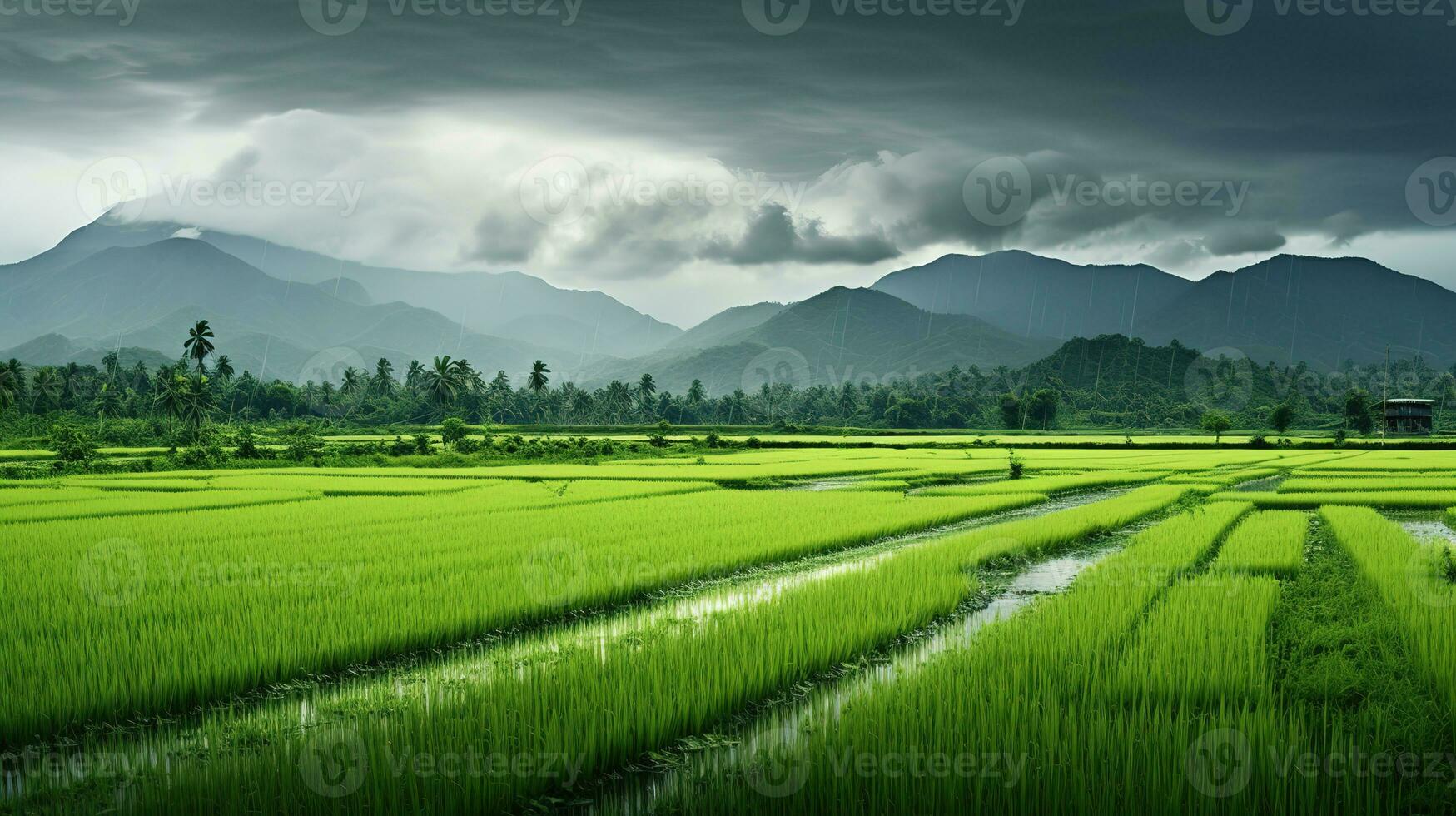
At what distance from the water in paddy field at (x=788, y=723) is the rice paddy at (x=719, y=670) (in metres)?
0.03

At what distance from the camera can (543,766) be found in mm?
4305

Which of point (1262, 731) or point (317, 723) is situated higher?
point (1262, 731)

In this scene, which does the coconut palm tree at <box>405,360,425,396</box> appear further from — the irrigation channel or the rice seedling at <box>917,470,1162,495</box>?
the irrigation channel

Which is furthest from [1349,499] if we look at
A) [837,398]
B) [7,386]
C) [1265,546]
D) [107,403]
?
[837,398]

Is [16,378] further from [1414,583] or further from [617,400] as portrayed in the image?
[1414,583]

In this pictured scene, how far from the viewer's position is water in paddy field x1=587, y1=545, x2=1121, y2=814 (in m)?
4.28

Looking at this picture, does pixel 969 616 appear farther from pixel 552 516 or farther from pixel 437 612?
pixel 552 516

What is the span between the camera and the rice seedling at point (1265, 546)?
9.95 meters

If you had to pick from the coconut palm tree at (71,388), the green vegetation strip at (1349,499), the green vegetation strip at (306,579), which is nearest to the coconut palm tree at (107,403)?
the coconut palm tree at (71,388)

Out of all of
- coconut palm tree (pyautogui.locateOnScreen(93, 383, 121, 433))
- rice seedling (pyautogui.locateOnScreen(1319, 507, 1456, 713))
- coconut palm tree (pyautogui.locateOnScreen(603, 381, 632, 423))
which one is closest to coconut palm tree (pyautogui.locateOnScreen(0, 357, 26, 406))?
coconut palm tree (pyautogui.locateOnScreen(93, 383, 121, 433))

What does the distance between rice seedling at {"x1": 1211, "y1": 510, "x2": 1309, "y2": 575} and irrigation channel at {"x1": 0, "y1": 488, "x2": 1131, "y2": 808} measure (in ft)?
6.57

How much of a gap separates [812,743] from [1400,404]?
92.2 meters

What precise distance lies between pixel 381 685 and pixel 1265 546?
35.3ft

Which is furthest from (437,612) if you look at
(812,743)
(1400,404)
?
(1400,404)
